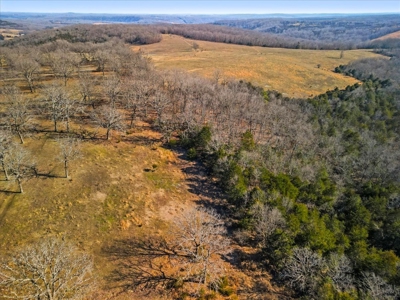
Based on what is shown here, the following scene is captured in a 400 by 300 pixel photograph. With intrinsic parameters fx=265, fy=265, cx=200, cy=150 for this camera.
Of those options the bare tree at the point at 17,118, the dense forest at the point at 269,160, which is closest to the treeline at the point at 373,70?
the dense forest at the point at 269,160

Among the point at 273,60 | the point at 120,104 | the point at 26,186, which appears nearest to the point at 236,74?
the point at 273,60

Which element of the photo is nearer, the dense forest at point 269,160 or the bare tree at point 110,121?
the dense forest at point 269,160

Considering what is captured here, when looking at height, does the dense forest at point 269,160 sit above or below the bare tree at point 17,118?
below

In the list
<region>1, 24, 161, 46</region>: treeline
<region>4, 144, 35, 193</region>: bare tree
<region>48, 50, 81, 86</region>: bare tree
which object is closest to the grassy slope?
<region>4, 144, 35, 193</region>: bare tree

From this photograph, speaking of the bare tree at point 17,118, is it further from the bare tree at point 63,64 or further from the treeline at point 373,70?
the treeline at point 373,70

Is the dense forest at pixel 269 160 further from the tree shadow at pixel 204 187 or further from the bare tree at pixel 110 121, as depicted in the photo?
the tree shadow at pixel 204 187

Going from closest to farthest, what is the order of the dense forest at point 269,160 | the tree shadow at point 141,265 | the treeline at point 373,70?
1. the tree shadow at point 141,265
2. the dense forest at point 269,160
3. the treeline at point 373,70

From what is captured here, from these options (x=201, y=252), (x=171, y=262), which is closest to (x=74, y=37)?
(x=171, y=262)

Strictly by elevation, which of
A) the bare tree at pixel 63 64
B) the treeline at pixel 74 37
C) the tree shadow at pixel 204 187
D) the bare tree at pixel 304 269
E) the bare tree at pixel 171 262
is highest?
the treeline at pixel 74 37

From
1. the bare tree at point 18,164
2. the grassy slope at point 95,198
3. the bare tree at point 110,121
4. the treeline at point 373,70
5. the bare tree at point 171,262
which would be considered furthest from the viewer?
the treeline at point 373,70

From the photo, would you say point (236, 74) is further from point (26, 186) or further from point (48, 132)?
point (26, 186)
